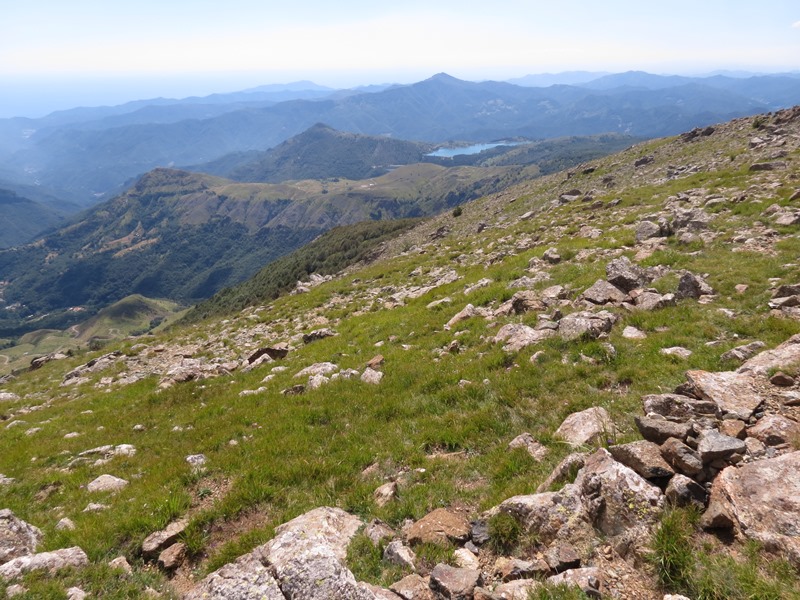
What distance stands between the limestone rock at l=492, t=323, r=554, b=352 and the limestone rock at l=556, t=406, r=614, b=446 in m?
4.31

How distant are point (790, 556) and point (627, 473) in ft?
6.17

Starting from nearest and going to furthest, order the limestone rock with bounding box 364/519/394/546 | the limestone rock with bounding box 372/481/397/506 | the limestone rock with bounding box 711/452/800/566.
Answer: the limestone rock with bounding box 711/452/800/566
the limestone rock with bounding box 364/519/394/546
the limestone rock with bounding box 372/481/397/506

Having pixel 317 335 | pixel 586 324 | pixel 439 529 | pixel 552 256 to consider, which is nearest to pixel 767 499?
pixel 439 529

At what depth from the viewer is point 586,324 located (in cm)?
1326

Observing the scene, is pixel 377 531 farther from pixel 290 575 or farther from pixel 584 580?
pixel 584 580

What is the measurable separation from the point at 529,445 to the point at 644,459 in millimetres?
3028

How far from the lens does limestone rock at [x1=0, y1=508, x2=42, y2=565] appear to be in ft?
26.0

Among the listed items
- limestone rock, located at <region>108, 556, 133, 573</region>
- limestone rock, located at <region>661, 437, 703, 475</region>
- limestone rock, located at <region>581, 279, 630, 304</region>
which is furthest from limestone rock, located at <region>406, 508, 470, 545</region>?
limestone rock, located at <region>581, 279, 630, 304</region>

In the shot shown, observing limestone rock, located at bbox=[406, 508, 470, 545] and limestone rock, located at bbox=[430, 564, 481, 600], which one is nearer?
limestone rock, located at bbox=[430, 564, 481, 600]

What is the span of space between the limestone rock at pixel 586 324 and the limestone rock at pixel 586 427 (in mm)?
3992

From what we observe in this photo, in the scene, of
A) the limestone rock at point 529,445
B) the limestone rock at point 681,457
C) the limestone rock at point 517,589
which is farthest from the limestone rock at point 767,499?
the limestone rock at point 529,445

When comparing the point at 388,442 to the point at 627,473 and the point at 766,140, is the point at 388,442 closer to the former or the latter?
the point at 627,473

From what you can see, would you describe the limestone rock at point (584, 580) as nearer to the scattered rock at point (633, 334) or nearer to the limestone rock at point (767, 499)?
the limestone rock at point (767, 499)

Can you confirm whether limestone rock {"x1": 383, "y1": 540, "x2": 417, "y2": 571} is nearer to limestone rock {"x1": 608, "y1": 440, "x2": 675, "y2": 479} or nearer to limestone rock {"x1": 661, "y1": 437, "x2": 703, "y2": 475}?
limestone rock {"x1": 608, "y1": 440, "x2": 675, "y2": 479}
